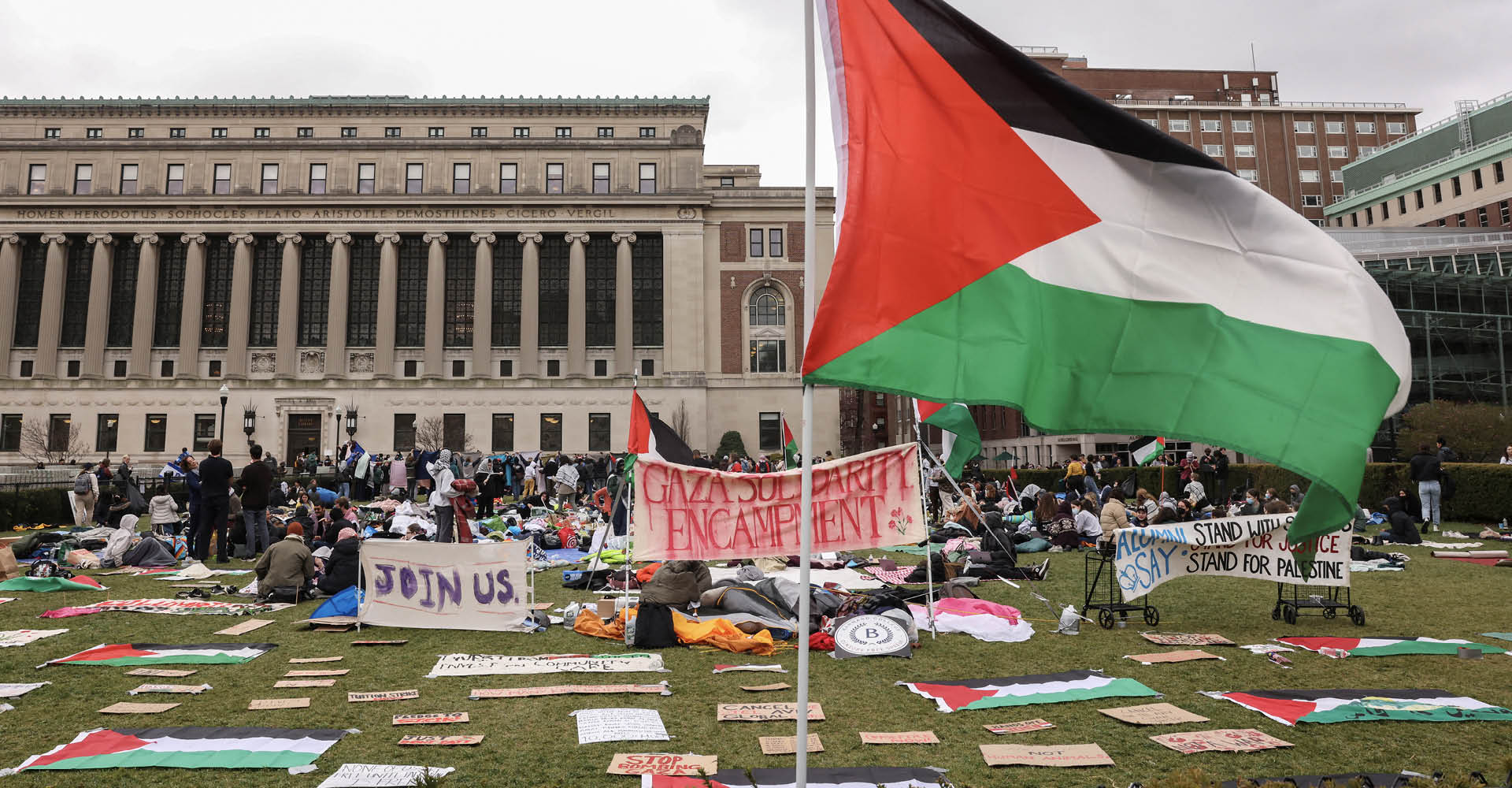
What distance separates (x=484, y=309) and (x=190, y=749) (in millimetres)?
60810

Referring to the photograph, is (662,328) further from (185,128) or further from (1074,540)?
(1074,540)

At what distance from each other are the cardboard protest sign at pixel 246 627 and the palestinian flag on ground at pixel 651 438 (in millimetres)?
6246

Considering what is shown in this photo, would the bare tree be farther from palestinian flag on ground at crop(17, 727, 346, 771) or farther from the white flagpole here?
the white flagpole

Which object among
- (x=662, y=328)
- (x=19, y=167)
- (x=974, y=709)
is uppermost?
(x=19, y=167)

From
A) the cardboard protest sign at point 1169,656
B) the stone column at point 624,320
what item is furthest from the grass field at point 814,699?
the stone column at point 624,320

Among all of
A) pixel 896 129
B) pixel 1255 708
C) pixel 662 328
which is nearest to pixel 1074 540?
pixel 1255 708

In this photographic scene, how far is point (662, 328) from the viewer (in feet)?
219

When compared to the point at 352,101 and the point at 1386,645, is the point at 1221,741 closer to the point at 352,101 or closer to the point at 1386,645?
the point at 1386,645

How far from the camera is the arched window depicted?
222 ft

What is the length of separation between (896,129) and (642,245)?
64185 mm

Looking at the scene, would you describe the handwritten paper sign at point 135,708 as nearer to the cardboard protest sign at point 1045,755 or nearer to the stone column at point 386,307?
the cardboard protest sign at point 1045,755

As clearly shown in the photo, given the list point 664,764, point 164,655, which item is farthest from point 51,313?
point 664,764

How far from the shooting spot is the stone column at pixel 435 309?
210ft

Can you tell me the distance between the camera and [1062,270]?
16.5ft
